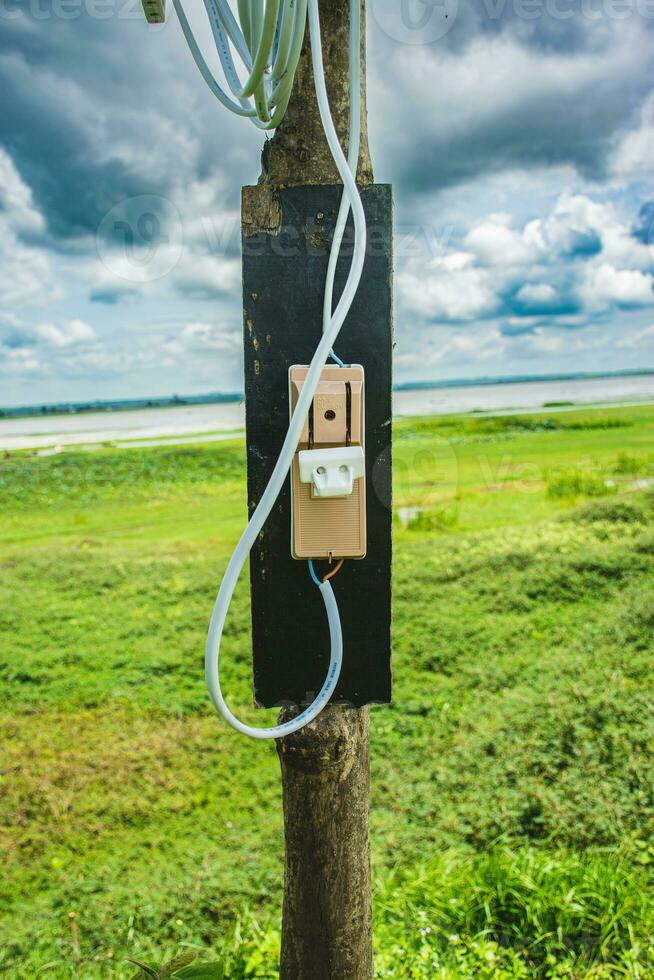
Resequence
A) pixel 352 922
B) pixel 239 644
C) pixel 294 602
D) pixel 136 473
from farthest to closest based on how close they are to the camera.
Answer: pixel 136 473 → pixel 239 644 → pixel 352 922 → pixel 294 602

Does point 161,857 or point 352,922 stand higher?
point 352,922

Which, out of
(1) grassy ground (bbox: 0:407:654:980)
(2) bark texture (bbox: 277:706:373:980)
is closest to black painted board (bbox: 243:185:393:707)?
(2) bark texture (bbox: 277:706:373:980)

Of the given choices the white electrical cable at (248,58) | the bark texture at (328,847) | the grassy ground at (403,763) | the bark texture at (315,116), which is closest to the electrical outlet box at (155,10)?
the white electrical cable at (248,58)

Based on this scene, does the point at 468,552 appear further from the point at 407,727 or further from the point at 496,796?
the point at 496,796

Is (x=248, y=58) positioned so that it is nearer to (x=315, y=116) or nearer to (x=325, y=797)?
(x=315, y=116)

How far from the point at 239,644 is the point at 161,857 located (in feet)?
4.60

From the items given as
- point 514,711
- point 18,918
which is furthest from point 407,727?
point 18,918

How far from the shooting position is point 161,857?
2398 mm

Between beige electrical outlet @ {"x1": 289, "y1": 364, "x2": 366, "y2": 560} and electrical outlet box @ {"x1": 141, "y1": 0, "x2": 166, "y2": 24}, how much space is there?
22.5 inches

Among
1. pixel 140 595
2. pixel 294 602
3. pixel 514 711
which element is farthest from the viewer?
pixel 140 595

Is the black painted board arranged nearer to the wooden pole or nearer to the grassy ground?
the wooden pole

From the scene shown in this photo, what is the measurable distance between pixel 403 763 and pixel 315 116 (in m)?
2.40

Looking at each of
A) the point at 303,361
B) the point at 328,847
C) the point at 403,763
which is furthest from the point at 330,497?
the point at 403,763

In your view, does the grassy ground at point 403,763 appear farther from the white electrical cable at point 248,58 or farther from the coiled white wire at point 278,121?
the white electrical cable at point 248,58
